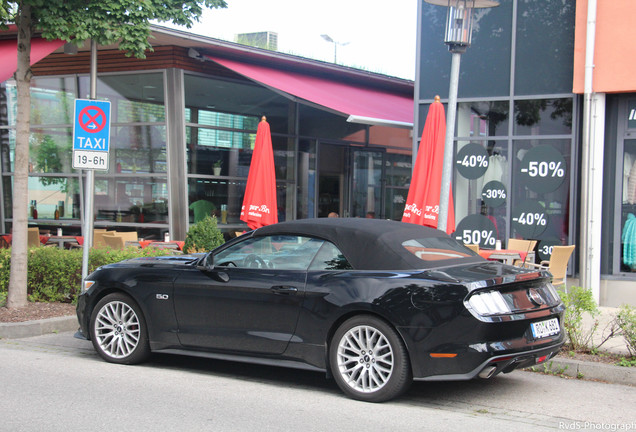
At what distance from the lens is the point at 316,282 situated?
6.52 meters

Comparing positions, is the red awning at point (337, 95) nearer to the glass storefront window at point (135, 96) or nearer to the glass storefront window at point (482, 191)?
the glass storefront window at point (135, 96)

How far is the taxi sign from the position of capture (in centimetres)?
1021

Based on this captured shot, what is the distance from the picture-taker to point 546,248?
12.6 m

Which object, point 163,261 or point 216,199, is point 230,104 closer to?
point 216,199

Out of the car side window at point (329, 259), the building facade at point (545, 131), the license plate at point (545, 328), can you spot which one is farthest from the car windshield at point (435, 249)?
the building facade at point (545, 131)

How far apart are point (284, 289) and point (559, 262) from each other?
6244 millimetres

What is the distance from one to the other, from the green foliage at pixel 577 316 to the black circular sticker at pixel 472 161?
5.51 metres

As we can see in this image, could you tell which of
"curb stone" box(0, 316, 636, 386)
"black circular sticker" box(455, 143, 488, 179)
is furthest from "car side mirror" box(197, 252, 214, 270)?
"black circular sticker" box(455, 143, 488, 179)

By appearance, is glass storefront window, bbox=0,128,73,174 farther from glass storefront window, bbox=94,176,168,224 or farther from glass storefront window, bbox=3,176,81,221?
glass storefront window, bbox=94,176,168,224

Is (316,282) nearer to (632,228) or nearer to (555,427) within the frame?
(555,427)

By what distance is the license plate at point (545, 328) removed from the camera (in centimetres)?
612

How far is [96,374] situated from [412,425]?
324 centimetres

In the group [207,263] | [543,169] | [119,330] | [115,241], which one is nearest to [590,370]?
[207,263]

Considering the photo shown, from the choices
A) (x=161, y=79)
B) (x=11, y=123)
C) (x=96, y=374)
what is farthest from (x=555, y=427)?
(x=11, y=123)
